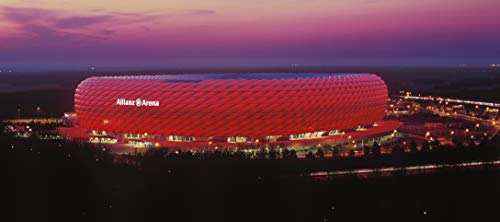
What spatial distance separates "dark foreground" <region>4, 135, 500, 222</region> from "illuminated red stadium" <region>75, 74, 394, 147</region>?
9.40 meters

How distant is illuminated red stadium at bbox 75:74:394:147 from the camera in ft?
189

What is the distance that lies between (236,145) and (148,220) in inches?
998

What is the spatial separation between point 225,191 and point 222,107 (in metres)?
19.2

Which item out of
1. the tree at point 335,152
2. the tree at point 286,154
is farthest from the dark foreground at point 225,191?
the tree at point 335,152

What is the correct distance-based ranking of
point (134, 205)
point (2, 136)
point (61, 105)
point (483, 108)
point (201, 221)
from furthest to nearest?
point (61, 105)
point (483, 108)
point (2, 136)
point (134, 205)
point (201, 221)

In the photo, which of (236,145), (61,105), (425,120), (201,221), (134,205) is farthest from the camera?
(61,105)

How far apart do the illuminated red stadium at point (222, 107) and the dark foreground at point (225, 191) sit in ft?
30.8

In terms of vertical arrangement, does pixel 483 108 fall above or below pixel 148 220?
above

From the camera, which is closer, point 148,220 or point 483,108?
point 148,220

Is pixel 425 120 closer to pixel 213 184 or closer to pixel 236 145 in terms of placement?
pixel 236 145

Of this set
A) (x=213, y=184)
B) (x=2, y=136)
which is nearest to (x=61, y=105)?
(x=2, y=136)

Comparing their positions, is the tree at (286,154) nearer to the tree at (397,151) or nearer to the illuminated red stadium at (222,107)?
the illuminated red stadium at (222,107)

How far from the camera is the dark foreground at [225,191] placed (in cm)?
3338

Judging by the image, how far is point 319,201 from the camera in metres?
36.3
